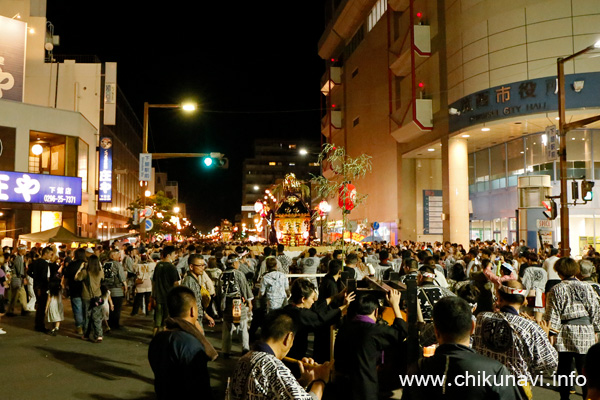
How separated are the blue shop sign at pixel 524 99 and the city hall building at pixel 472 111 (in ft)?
0.16

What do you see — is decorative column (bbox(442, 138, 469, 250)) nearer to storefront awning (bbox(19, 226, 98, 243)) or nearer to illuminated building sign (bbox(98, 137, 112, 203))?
storefront awning (bbox(19, 226, 98, 243))

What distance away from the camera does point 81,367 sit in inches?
354

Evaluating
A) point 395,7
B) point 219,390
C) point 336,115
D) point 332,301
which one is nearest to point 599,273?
point 332,301

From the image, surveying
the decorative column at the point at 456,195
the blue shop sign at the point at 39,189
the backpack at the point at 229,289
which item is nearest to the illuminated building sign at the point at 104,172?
the blue shop sign at the point at 39,189

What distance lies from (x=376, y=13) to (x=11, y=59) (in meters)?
27.2

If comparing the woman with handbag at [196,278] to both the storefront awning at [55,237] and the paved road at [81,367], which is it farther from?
the storefront awning at [55,237]

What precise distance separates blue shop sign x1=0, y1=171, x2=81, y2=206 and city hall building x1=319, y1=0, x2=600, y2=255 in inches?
637

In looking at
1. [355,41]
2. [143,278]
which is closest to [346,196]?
[143,278]

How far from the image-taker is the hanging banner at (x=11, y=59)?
2961 cm

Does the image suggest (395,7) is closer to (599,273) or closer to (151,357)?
(599,273)

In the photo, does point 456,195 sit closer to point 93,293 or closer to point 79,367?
point 93,293

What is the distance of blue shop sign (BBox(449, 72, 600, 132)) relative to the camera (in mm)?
22719

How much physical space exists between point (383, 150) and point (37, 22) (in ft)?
87.4

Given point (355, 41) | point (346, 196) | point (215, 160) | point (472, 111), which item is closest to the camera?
point (346, 196)
